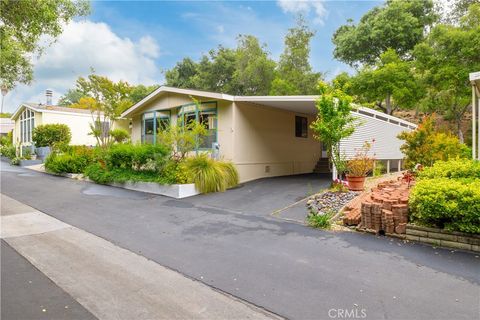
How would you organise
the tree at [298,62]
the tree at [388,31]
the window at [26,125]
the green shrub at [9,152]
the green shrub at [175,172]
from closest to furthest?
the green shrub at [175,172]
the tree at [388,31]
the window at [26,125]
the green shrub at [9,152]
the tree at [298,62]

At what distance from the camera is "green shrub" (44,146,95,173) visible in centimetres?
1466

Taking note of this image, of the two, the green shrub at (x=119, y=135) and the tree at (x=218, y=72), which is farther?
the tree at (x=218, y=72)

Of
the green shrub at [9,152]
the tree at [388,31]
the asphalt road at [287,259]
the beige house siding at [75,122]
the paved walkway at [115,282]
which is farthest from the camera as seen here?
the green shrub at [9,152]

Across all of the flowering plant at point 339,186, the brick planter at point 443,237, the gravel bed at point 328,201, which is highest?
the flowering plant at point 339,186

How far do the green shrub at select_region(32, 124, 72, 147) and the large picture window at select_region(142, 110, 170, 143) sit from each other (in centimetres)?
786

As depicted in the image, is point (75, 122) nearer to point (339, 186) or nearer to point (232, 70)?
point (232, 70)

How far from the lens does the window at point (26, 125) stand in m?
23.2

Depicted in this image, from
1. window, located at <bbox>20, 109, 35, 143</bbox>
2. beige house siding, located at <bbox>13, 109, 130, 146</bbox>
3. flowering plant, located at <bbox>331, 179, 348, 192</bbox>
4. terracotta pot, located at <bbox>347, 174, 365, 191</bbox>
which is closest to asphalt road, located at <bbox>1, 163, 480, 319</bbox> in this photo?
flowering plant, located at <bbox>331, 179, 348, 192</bbox>

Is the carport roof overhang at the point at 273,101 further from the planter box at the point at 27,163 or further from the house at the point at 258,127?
the planter box at the point at 27,163

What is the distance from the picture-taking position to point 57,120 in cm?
2195

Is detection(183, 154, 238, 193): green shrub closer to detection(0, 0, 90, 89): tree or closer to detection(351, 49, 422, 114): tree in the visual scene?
detection(0, 0, 90, 89): tree

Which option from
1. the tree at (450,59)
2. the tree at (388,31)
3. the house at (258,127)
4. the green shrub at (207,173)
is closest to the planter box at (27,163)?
the house at (258,127)

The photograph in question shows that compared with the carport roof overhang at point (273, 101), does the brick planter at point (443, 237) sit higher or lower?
lower

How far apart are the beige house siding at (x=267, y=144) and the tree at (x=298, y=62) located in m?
9.74
